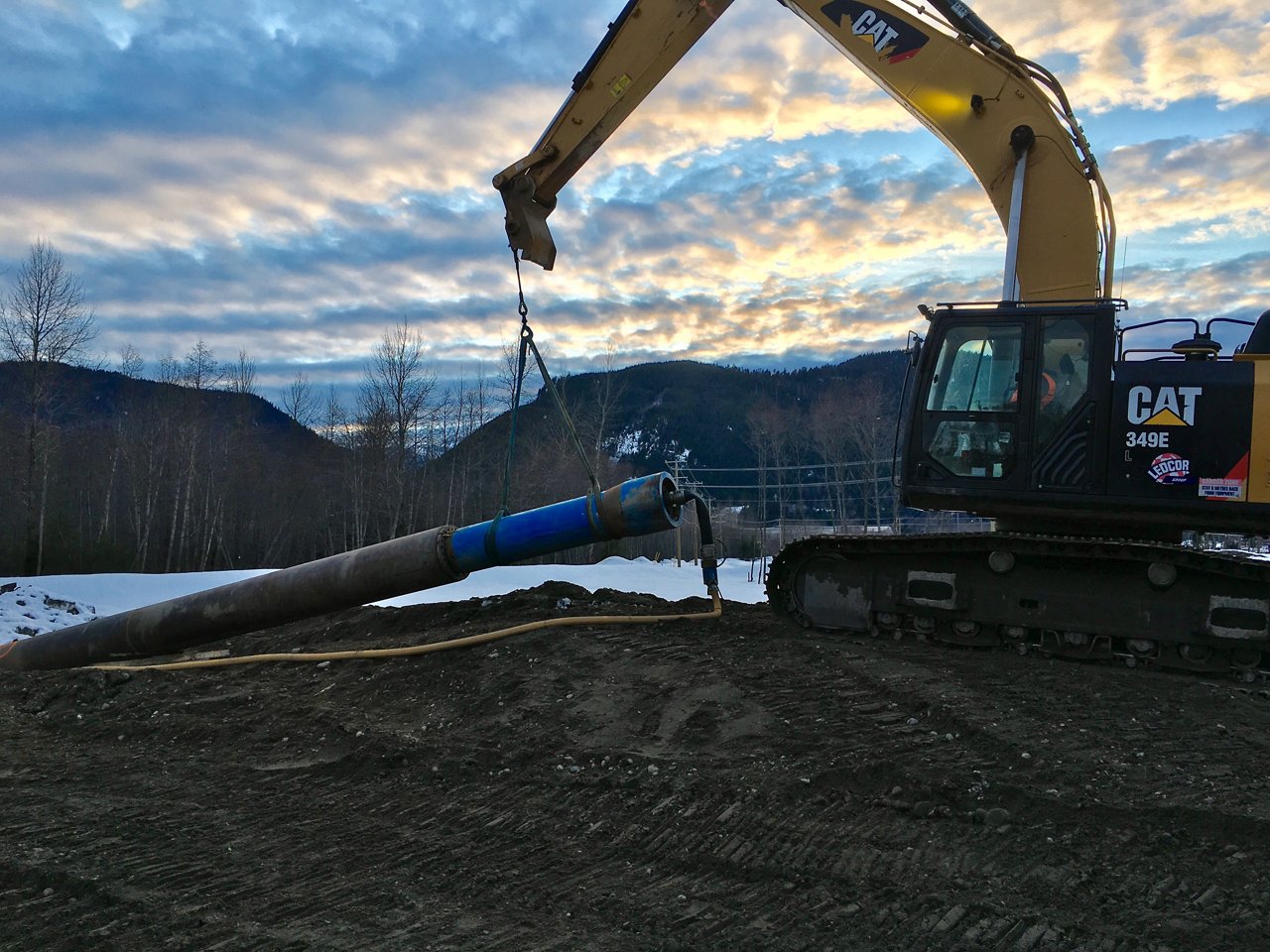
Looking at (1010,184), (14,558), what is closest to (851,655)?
(1010,184)

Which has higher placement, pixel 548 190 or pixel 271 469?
pixel 548 190

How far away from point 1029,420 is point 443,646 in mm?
5122

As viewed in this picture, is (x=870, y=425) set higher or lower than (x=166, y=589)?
higher

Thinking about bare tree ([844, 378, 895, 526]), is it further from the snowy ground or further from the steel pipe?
the steel pipe

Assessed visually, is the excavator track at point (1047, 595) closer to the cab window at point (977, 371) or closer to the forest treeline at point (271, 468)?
the cab window at point (977, 371)

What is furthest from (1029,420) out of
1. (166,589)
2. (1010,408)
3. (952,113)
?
(166,589)

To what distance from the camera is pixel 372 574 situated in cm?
842

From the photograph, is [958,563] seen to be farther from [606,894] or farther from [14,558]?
[14,558]

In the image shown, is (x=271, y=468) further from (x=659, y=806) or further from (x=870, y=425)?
(x=659, y=806)

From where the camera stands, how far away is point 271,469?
53500 mm

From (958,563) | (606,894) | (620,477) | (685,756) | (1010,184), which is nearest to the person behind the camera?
(606,894)

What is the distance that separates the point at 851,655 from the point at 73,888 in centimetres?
512

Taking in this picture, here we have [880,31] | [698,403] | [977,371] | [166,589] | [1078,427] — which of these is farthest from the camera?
[698,403]

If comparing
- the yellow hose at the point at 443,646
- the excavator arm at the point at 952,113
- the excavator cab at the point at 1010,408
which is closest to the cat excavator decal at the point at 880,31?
the excavator arm at the point at 952,113
